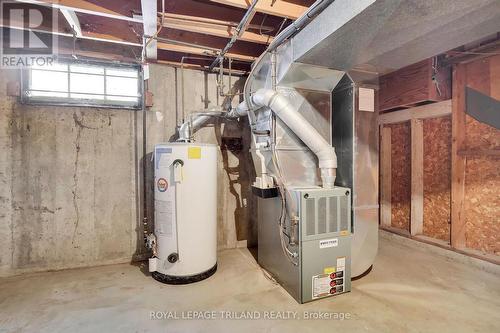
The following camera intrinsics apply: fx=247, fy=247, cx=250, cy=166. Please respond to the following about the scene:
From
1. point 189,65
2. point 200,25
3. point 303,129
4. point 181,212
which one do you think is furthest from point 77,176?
point 303,129

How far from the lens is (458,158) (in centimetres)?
257

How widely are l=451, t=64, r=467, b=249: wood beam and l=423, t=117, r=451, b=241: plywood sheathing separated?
0.60ft

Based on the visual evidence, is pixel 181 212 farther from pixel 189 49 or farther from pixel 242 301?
pixel 189 49

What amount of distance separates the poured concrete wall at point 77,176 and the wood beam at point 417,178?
257 cm

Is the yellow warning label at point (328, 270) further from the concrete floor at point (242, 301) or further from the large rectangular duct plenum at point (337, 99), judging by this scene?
the concrete floor at point (242, 301)

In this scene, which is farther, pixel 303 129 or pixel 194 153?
pixel 194 153

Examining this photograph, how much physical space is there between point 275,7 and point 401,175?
2728mm

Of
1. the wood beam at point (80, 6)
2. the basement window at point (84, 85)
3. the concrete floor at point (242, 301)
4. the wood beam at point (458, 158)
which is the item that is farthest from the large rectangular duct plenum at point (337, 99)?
the basement window at point (84, 85)

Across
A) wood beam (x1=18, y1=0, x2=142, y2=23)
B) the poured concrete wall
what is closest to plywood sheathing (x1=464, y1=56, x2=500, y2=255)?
the poured concrete wall

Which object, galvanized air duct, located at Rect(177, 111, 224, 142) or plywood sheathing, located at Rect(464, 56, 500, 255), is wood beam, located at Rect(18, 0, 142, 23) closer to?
galvanized air duct, located at Rect(177, 111, 224, 142)

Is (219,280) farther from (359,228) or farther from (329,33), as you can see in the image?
(329,33)


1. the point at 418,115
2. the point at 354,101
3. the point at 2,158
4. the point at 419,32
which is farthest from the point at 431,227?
A: the point at 2,158

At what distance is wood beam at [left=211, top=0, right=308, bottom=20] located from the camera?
1.68 meters

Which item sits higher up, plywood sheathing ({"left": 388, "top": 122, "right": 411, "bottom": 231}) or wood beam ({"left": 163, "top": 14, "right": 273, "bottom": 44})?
wood beam ({"left": 163, "top": 14, "right": 273, "bottom": 44})
